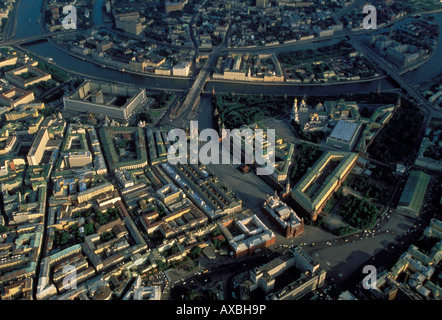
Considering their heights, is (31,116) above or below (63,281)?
above

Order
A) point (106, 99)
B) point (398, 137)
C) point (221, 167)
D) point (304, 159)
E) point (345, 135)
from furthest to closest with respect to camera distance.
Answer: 1. point (106, 99)
2. point (398, 137)
3. point (345, 135)
4. point (304, 159)
5. point (221, 167)

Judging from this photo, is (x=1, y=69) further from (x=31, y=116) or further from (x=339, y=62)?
(x=339, y=62)

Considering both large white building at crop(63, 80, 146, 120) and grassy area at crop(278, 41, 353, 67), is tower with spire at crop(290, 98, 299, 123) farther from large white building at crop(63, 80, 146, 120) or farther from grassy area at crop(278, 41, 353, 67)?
large white building at crop(63, 80, 146, 120)

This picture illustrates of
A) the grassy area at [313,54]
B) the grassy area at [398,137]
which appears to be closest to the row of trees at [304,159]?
the grassy area at [398,137]

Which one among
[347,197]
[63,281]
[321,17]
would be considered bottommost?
[63,281]

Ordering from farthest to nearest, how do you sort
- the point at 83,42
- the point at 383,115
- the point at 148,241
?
the point at 83,42 < the point at 383,115 < the point at 148,241

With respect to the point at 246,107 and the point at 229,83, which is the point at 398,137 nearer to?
the point at 246,107

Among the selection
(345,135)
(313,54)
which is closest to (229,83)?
(313,54)

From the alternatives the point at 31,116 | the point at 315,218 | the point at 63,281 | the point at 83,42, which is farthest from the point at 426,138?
the point at 83,42
